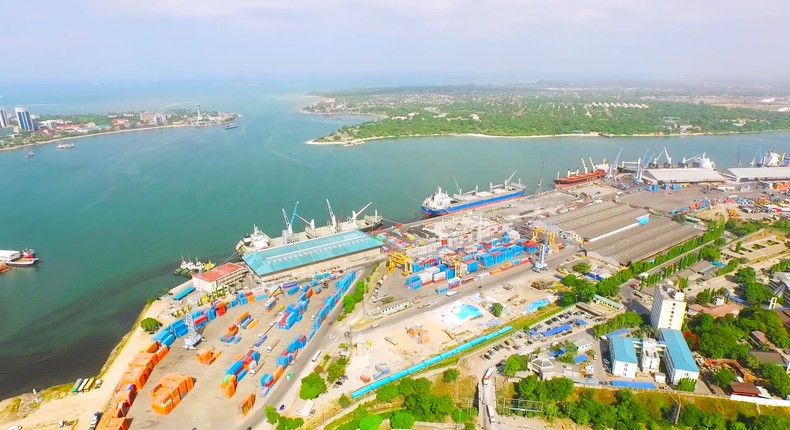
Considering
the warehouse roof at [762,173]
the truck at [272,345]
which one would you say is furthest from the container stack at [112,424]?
the warehouse roof at [762,173]

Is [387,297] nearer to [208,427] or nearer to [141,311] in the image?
[208,427]

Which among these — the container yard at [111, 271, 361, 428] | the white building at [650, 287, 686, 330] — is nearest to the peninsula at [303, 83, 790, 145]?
the container yard at [111, 271, 361, 428]

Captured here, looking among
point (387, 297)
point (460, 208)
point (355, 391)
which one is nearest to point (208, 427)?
point (355, 391)

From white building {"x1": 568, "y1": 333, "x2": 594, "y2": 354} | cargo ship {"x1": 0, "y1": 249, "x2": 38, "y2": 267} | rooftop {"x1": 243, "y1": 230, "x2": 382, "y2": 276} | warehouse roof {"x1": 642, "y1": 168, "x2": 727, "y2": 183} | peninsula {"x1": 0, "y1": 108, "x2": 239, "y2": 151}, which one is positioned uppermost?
peninsula {"x1": 0, "y1": 108, "x2": 239, "y2": 151}

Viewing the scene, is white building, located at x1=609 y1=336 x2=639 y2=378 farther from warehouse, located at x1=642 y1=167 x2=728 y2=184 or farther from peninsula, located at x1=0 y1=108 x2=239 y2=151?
peninsula, located at x1=0 y1=108 x2=239 y2=151

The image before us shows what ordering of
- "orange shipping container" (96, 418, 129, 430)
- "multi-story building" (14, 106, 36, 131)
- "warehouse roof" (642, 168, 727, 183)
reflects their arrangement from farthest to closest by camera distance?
"multi-story building" (14, 106, 36, 131) < "warehouse roof" (642, 168, 727, 183) < "orange shipping container" (96, 418, 129, 430)

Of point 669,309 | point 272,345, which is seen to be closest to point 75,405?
point 272,345
